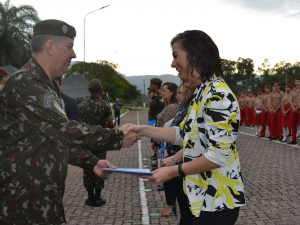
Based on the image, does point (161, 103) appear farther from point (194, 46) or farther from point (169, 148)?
point (194, 46)

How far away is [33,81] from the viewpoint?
6.66 feet

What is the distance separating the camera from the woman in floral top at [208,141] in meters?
1.93

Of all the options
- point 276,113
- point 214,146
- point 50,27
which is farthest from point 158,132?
point 276,113

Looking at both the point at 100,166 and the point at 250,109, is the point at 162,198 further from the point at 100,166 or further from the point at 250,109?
the point at 250,109

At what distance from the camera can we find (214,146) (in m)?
1.92

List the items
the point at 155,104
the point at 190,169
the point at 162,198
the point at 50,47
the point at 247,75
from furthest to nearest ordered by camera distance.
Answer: the point at 247,75 → the point at 155,104 → the point at 162,198 → the point at 50,47 → the point at 190,169

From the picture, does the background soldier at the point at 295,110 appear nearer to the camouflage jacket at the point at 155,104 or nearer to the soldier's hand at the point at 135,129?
the camouflage jacket at the point at 155,104

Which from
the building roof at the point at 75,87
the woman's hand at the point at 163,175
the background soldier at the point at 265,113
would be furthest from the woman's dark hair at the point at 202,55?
the building roof at the point at 75,87

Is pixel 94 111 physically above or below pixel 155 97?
below

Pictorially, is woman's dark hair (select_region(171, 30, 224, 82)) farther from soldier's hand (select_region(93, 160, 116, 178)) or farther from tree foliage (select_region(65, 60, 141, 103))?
tree foliage (select_region(65, 60, 141, 103))

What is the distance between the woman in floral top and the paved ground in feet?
9.31

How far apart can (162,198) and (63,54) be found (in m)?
4.15

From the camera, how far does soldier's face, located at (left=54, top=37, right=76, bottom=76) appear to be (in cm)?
237

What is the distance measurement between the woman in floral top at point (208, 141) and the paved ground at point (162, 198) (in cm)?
284
